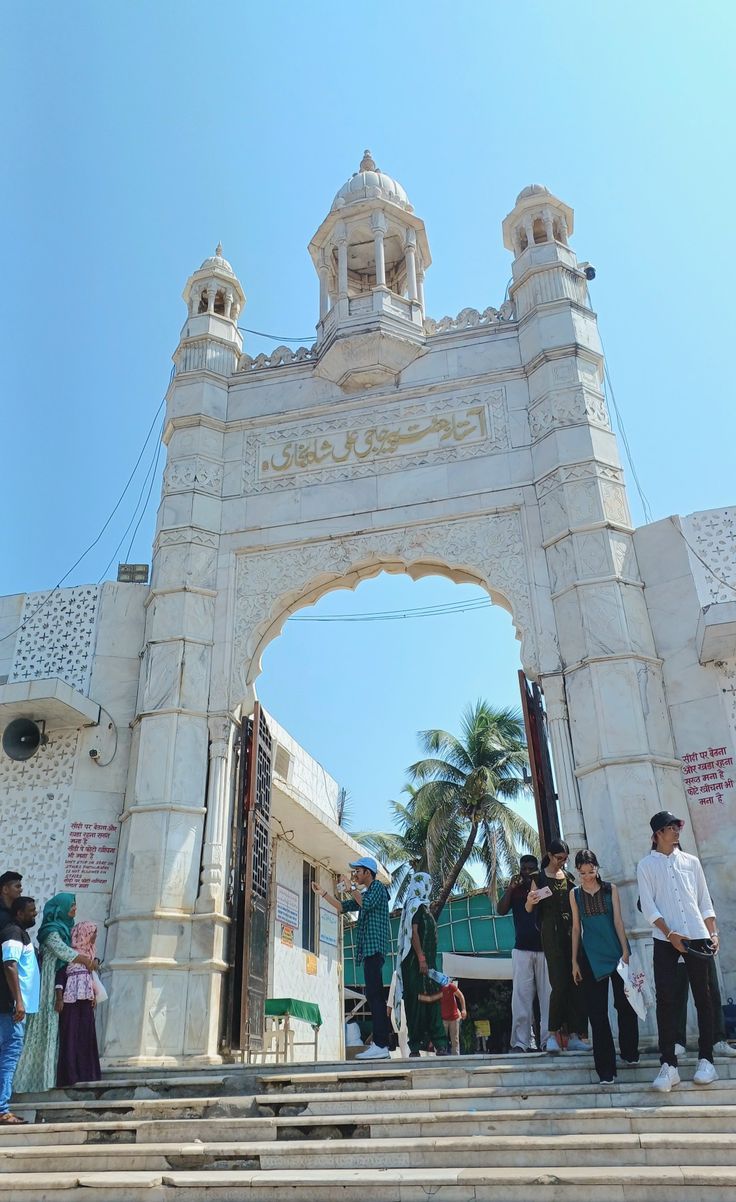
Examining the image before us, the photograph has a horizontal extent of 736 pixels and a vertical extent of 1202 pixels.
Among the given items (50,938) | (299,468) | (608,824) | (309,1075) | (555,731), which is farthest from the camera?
(299,468)

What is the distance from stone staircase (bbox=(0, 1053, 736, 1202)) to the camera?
3635 mm

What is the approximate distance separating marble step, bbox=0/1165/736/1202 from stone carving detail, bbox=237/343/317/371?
29.8 ft

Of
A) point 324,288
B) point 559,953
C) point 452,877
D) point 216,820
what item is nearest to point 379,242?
point 324,288

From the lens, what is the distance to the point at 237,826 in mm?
8992

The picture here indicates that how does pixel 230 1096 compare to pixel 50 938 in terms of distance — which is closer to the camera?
pixel 230 1096

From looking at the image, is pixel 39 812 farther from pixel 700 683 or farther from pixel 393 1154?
pixel 700 683

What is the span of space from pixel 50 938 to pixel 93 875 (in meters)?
2.29

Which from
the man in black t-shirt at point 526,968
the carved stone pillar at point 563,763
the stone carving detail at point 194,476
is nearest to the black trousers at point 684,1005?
the man in black t-shirt at point 526,968

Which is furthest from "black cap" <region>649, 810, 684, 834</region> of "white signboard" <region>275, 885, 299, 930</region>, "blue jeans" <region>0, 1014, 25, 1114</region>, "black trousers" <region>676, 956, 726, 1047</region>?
"white signboard" <region>275, 885, 299, 930</region>

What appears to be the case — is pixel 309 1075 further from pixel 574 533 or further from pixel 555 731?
pixel 574 533

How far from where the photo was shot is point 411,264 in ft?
38.9

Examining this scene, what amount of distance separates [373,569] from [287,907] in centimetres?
700

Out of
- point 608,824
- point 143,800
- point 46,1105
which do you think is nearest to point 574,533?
point 608,824

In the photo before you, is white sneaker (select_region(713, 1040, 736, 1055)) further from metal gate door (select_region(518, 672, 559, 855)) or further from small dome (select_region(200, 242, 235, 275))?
small dome (select_region(200, 242, 235, 275))
